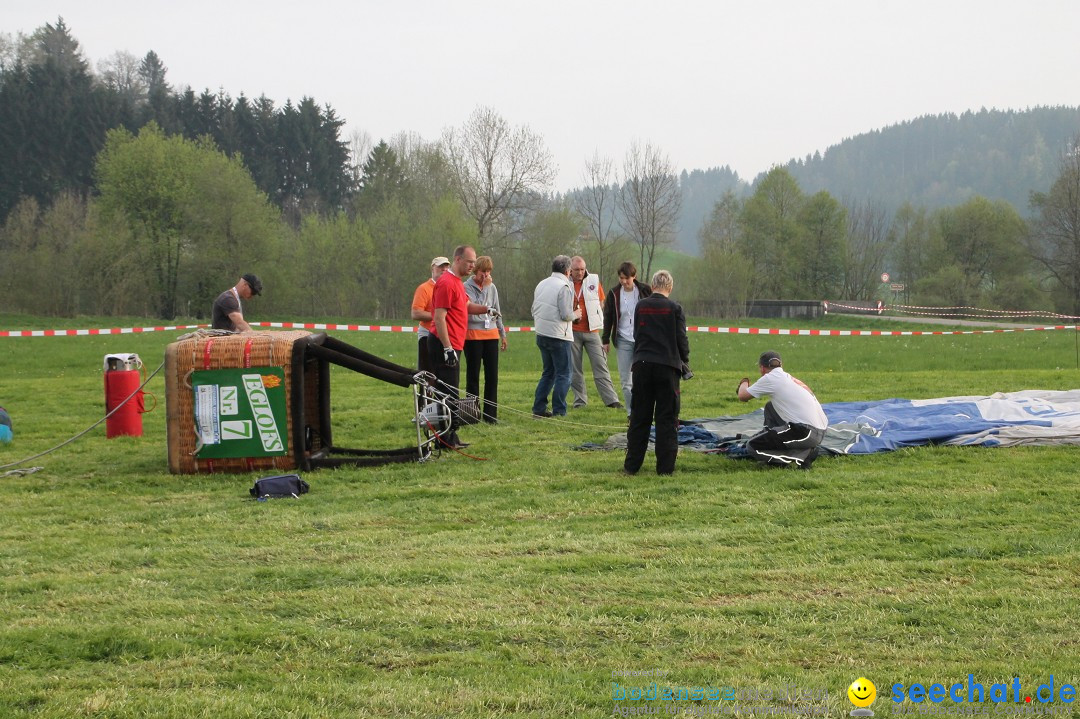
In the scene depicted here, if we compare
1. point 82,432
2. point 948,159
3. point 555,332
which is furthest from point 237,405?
point 948,159

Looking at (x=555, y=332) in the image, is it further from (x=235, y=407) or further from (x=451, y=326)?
(x=235, y=407)

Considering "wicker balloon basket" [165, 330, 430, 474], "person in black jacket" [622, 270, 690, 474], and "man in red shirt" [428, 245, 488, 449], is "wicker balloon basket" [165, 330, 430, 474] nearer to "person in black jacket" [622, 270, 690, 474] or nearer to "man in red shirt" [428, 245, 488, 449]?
"man in red shirt" [428, 245, 488, 449]

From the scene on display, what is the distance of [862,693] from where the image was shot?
12.4 feet

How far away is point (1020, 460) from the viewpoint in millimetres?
8711

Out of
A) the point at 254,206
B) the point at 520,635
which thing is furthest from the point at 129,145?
the point at 520,635

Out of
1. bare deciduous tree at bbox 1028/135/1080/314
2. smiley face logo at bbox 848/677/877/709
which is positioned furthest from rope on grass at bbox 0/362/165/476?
bare deciduous tree at bbox 1028/135/1080/314

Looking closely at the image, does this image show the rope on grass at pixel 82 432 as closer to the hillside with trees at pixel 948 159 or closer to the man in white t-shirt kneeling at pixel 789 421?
the man in white t-shirt kneeling at pixel 789 421

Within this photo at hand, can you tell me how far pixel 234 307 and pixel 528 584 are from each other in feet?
18.7

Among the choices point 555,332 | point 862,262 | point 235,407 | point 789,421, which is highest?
point 862,262

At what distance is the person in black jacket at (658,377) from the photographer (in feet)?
27.7

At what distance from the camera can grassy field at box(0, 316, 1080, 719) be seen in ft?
13.2

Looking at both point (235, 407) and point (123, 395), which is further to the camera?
point (123, 395)

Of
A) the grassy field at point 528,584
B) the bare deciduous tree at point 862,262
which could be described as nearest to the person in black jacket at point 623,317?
the grassy field at point 528,584

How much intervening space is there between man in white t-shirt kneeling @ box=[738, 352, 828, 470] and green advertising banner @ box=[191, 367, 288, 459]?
159 inches
